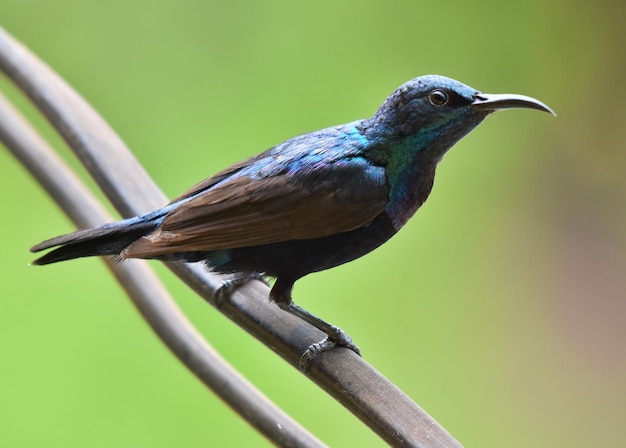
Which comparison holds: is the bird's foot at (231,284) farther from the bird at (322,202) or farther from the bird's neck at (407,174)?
the bird's neck at (407,174)

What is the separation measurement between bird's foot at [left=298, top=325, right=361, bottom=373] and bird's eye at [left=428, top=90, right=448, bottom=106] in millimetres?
309

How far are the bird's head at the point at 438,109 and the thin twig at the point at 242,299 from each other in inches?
11.1

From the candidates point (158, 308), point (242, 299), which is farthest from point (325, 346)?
point (158, 308)

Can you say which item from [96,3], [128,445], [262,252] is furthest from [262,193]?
[96,3]

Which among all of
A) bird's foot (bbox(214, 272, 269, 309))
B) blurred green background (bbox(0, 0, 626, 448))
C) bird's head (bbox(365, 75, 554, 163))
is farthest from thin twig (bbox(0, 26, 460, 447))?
blurred green background (bbox(0, 0, 626, 448))

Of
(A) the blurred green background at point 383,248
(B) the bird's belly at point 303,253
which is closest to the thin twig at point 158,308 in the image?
(B) the bird's belly at point 303,253

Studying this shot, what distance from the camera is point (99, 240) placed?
0.95 metres

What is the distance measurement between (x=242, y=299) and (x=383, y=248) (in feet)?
3.96

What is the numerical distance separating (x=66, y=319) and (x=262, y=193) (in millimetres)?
1293

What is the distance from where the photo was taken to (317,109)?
2273 millimetres

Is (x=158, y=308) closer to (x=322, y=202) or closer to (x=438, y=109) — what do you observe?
(x=322, y=202)

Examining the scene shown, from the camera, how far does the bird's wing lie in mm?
954

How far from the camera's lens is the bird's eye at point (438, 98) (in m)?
0.94

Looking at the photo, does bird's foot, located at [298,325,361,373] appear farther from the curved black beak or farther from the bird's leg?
the curved black beak
